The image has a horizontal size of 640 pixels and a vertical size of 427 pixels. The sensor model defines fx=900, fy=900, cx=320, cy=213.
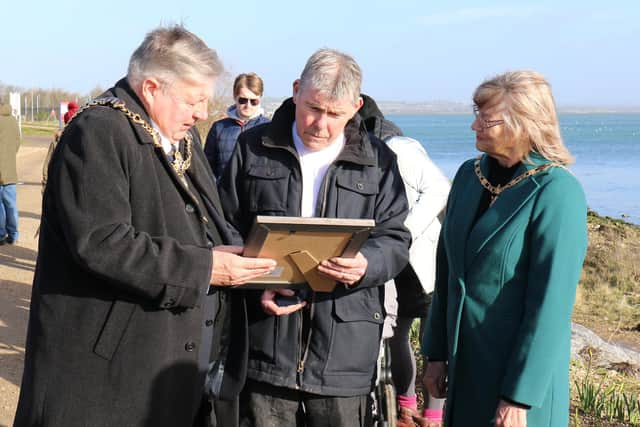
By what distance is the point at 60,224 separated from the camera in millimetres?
2816

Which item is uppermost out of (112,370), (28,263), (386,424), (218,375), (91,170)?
(91,170)

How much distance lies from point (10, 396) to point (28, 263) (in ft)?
16.4

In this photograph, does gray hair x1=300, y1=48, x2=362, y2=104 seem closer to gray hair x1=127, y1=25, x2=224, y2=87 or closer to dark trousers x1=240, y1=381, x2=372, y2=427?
gray hair x1=127, y1=25, x2=224, y2=87

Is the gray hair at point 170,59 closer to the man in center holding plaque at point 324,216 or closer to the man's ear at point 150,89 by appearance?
the man's ear at point 150,89

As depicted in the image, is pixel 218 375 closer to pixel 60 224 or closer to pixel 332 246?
pixel 332 246

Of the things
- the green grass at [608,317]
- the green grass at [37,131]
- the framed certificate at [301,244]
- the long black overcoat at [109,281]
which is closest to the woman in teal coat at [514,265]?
the framed certificate at [301,244]

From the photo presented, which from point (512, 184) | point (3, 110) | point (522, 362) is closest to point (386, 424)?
point (522, 362)

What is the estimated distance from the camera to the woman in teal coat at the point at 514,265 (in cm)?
300

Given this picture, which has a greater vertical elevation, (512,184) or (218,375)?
(512,184)

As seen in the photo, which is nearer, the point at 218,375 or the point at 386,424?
the point at 218,375

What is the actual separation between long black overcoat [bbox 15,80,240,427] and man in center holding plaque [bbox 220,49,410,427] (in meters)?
0.64

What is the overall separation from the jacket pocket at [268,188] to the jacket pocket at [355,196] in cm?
22

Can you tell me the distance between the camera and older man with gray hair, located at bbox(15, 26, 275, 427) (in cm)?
278

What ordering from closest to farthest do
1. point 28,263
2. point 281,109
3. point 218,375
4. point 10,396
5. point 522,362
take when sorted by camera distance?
1. point 522,362
2. point 218,375
3. point 281,109
4. point 10,396
5. point 28,263
